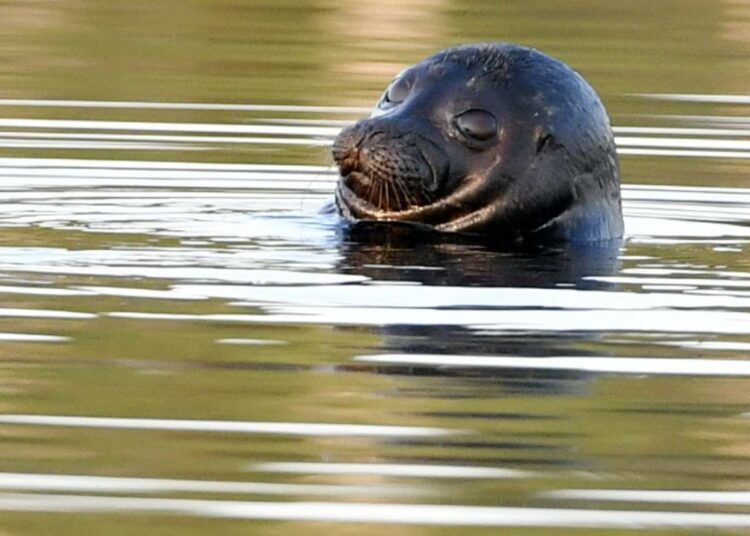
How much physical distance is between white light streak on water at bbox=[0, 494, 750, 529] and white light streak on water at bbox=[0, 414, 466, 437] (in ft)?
2.35

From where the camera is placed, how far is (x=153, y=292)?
9.34 m

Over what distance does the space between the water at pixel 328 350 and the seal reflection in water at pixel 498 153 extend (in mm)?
264

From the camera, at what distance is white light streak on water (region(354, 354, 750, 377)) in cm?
814

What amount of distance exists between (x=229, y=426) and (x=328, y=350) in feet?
3.73

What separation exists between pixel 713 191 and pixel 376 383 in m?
5.95

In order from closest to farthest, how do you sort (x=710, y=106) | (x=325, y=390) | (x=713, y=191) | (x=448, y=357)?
(x=325, y=390) → (x=448, y=357) → (x=713, y=191) → (x=710, y=106)

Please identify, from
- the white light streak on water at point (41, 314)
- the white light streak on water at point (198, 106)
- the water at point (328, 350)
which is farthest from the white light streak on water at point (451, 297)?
the white light streak on water at point (198, 106)

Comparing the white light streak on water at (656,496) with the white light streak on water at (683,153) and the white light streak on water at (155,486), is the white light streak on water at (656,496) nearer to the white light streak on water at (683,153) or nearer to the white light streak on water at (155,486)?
the white light streak on water at (155,486)

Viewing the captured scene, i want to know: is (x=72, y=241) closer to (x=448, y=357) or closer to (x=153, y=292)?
(x=153, y=292)

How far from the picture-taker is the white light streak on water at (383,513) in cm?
629

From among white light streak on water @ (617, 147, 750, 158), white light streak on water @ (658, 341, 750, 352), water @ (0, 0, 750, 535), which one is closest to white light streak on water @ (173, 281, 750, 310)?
water @ (0, 0, 750, 535)

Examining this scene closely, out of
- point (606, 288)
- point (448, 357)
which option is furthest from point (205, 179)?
point (448, 357)

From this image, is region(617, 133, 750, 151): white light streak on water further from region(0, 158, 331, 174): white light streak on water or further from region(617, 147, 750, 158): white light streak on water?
region(0, 158, 331, 174): white light streak on water

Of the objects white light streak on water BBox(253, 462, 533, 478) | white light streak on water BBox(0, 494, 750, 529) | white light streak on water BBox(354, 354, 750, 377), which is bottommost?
white light streak on water BBox(0, 494, 750, 529)
